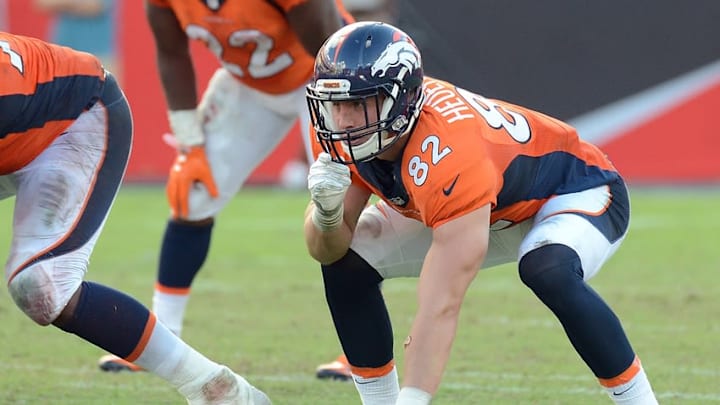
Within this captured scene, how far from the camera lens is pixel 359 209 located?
383 cm

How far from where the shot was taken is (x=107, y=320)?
3.76m

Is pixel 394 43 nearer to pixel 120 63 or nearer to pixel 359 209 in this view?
pixel 359 209

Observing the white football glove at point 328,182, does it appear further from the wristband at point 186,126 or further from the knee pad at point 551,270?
the wristband at point 186,126

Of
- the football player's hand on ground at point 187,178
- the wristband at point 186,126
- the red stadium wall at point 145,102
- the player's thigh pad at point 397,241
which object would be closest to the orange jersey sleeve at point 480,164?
the player's thigh pad at point 397,241

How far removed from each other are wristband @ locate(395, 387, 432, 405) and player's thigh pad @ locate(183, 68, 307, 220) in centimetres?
220

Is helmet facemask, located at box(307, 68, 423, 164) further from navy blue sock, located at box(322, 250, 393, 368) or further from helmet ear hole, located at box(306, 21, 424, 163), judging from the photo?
navy blue sock, located at box(322, 250, 393, 368)

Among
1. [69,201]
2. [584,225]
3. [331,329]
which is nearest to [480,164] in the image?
[584,225]

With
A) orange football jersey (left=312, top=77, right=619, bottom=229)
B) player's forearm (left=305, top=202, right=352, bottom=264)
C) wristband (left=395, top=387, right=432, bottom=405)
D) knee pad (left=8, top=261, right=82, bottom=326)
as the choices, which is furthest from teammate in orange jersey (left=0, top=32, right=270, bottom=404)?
wristband (left=395, top=387, right=432, bottom=405)

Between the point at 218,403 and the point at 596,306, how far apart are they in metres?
1.19

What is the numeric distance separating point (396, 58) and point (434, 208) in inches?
17.2

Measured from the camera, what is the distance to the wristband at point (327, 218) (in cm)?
360

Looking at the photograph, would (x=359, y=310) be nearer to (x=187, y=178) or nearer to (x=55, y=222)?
(x=55, y=222)

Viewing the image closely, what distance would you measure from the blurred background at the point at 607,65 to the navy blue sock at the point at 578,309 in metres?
7.83

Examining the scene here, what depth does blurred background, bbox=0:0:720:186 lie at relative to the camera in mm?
11281
